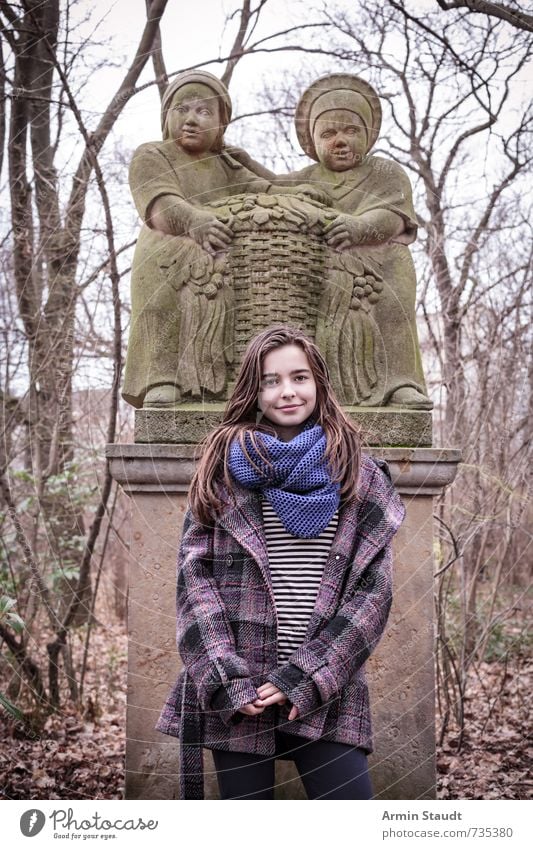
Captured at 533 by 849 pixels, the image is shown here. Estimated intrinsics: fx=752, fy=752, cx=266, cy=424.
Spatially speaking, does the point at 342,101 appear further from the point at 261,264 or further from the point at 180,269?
the point at 180,269

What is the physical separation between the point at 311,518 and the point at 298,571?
0.55ft

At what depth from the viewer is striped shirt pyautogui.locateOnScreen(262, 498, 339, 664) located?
214 cm

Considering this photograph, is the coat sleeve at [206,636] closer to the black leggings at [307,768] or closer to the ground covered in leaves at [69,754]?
the black leggings at [307,768]

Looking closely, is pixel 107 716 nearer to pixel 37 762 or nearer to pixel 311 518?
pixel 37 762

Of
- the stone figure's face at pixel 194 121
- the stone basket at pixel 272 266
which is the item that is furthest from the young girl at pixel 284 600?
the stone figure's face at pixel 194 121

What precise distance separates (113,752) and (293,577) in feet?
8.70

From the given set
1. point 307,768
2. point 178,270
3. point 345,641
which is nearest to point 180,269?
point 178,270

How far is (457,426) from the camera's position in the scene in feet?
16.7

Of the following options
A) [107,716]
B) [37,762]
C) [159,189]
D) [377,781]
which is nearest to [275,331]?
[159,189]

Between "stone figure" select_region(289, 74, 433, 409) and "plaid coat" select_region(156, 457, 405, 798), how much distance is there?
1.11 metres

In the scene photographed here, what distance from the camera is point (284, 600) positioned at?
215 cm

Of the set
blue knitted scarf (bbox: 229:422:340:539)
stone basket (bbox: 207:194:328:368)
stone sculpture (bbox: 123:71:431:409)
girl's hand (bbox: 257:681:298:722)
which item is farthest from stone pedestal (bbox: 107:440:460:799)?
girl's hand (bbox: 257:681:298:722)
